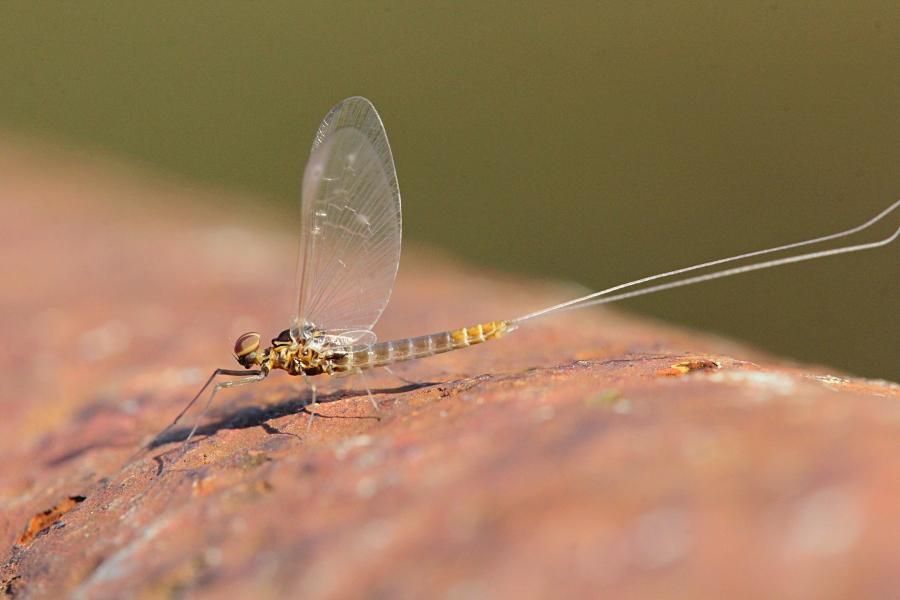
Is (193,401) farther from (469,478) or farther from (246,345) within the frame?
(469,478)

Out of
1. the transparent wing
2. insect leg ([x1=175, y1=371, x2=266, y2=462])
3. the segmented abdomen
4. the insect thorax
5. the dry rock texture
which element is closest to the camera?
the dry rock texture

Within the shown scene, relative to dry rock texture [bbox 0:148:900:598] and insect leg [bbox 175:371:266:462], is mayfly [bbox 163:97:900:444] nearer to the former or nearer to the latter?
insect leg [bbox 175:371:266:462]

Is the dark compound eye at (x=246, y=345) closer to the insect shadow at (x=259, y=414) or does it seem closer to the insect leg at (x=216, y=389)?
the insect leg at (x=216, y=389)

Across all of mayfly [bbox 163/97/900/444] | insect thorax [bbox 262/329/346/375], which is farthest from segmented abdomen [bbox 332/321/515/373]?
insect thorax [bbox 262/329/346/375]

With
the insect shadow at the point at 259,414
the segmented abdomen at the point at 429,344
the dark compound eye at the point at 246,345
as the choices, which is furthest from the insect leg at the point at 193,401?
the segmented abdomen at the point at 429,344

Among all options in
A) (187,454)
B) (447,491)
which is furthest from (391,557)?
(187,454)

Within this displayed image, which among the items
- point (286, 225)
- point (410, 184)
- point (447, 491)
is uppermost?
point (410, 184)

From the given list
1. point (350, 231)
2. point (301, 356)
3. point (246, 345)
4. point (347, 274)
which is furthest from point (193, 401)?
point (350, 231)

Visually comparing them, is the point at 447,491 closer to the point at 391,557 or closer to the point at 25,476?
the point at 391,557
